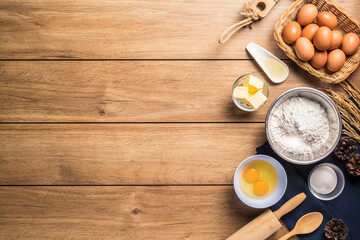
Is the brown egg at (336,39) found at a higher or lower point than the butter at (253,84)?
higher

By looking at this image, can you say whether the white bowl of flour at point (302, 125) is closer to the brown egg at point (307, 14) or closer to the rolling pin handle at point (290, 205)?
the rolling pin handle at point (290, 205)

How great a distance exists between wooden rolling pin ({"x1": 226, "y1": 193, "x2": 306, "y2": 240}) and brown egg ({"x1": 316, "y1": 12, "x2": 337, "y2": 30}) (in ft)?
1.73

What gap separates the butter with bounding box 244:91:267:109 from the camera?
3.02ft

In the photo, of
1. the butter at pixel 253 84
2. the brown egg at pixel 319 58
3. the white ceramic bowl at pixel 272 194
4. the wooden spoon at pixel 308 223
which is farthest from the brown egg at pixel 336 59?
the wooden spoon at pixel 308 223

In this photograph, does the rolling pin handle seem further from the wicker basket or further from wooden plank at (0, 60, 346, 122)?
the wicker basket

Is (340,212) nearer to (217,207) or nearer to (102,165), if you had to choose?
(217,207)

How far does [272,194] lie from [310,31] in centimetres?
52

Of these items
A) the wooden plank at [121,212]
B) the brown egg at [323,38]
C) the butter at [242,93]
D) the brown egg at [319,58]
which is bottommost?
the wooden plank at [121,212]

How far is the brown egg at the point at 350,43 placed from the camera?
3.05 ft

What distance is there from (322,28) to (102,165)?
817 mm

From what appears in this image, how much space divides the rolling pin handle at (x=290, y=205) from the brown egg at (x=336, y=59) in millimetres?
400


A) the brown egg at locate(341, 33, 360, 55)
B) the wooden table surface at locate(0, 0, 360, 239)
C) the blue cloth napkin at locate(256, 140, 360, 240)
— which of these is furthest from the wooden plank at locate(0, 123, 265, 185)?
the brown egg at locate(341, 33, 360, 55)

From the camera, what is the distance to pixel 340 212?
94 cm

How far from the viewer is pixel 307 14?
0.94 m
